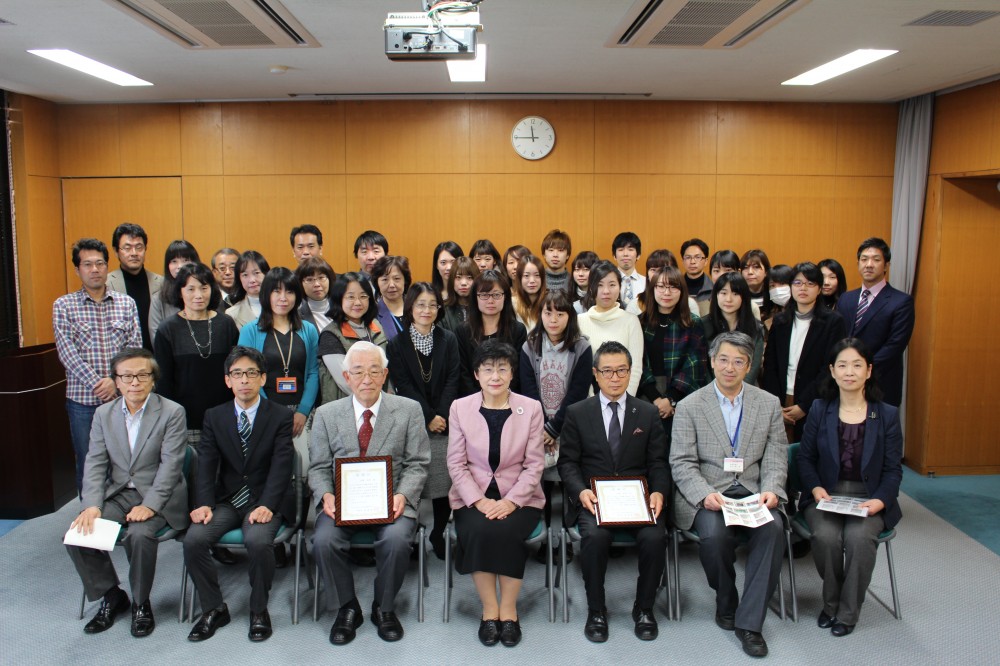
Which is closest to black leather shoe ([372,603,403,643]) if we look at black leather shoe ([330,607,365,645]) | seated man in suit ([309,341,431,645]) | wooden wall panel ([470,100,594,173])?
seated man in suit ([309,341,431,645])

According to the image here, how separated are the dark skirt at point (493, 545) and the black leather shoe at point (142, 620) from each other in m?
1.56

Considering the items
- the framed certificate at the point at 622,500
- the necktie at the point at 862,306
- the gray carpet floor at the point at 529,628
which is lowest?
the gray carpet floor at the point at 529,628

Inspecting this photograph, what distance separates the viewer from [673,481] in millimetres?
3842

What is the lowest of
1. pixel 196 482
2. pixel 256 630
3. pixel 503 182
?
pixel 256 630

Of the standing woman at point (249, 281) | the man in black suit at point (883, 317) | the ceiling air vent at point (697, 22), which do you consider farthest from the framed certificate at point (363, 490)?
the man in black suit at point (883, 317)

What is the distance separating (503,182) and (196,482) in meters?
4.18

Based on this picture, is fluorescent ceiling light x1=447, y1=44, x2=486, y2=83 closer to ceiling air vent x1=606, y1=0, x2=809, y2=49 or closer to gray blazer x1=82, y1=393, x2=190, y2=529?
ceiling air vent x1=606, y1=0, x2=809, y2=49

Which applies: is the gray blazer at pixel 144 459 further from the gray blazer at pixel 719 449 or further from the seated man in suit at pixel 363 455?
the gray blazer at pixel 719 449

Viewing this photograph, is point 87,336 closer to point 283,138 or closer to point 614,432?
point 283,138

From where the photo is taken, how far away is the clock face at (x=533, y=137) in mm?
6757

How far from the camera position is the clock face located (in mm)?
6757

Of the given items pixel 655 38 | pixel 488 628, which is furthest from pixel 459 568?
pixel 655 38

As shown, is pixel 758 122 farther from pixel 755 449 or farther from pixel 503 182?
pixel 755 449

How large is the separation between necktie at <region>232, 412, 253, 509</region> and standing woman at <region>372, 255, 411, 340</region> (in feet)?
3.56
